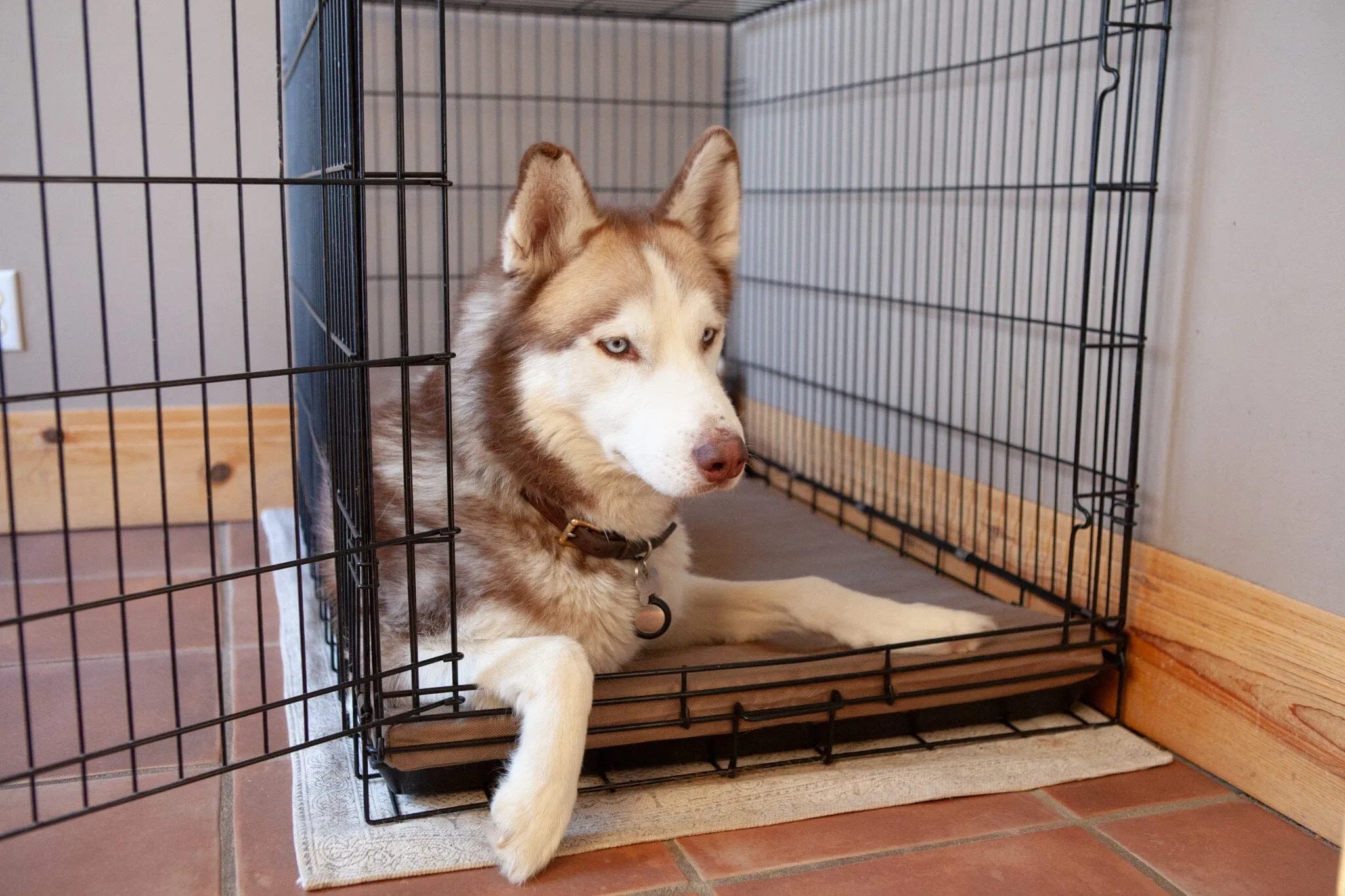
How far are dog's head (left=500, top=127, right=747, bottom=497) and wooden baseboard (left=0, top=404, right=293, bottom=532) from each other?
5.33 ft

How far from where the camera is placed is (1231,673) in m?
1.92

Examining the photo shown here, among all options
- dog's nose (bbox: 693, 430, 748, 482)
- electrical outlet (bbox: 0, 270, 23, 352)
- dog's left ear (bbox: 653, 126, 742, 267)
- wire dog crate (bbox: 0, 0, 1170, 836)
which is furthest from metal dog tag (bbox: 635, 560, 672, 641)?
electrical outlet (bbox: 0, 270, 23, 352)

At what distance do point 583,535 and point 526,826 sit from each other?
49 cm

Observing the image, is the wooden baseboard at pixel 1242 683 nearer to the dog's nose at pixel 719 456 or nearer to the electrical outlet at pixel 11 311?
the dog's nose at pixel 719 456

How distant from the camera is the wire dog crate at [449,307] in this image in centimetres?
177

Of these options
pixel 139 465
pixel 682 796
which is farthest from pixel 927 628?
pixel 139 465

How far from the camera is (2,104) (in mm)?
3076

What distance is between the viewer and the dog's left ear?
1.95 meters

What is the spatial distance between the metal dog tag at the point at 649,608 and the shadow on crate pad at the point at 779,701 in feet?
0.24

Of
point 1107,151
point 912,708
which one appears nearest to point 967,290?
point 1107,151

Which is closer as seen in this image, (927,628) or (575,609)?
(575,609)

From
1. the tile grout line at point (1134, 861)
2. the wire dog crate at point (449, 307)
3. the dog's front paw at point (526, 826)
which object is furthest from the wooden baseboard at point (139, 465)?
the tile grout line at point (1134, 861)

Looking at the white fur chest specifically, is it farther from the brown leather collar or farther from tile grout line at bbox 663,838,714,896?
tile grout line at bbox 663,838,714,896

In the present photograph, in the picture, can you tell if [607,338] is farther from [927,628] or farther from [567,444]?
[927,628]
